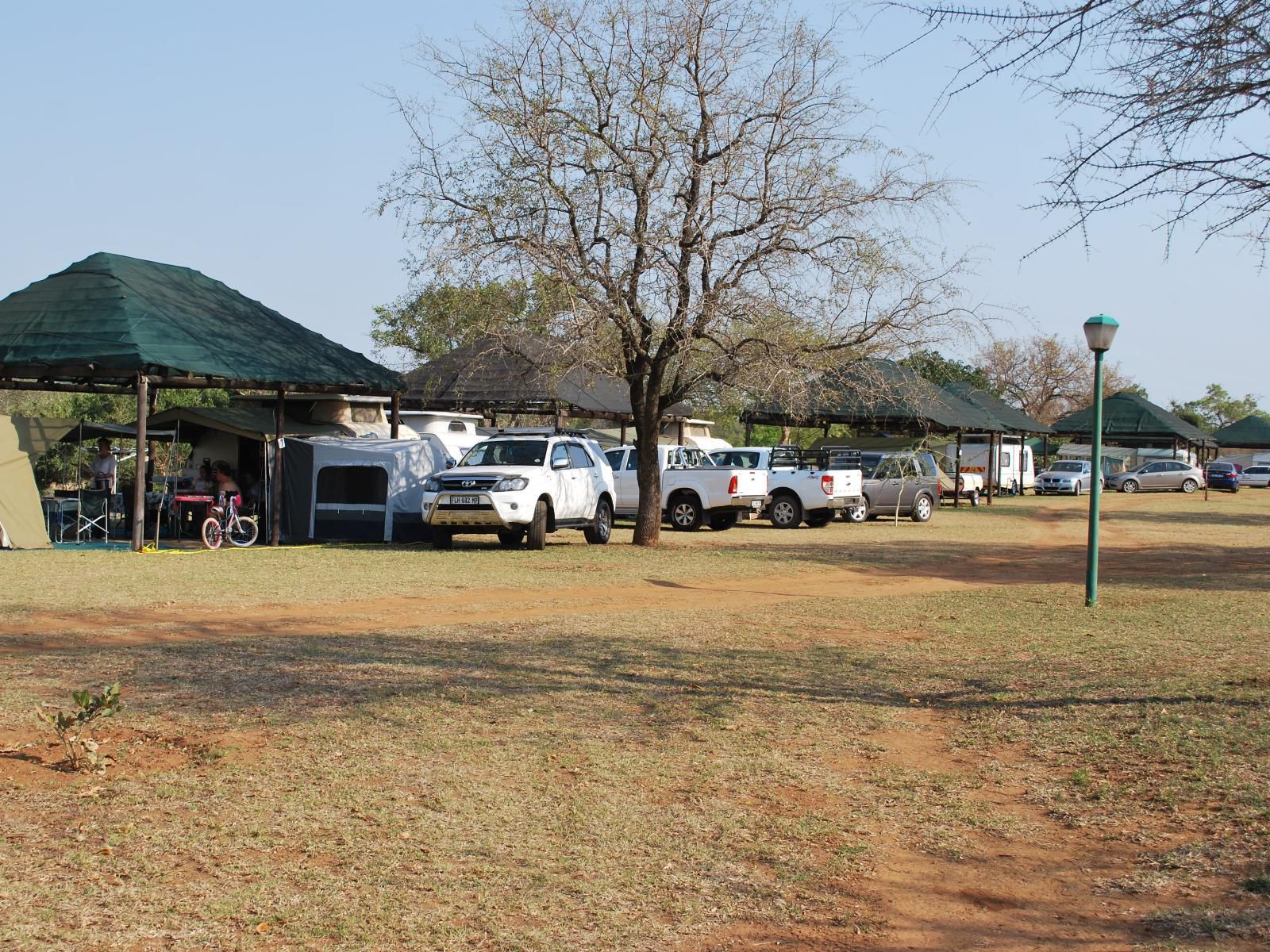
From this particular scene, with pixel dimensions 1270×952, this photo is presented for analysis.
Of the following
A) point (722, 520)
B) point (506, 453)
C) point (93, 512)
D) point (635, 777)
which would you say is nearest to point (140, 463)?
point (93, 512)

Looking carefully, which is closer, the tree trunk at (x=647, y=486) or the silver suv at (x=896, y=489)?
the tree trunk at (x=647, y=486)

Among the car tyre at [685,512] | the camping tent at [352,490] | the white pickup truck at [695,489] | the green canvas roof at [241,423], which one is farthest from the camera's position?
the car tyre at [685,512]

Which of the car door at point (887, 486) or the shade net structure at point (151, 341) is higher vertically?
the shade net structure at point (151, 341)

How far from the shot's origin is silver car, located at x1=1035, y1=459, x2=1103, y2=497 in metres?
53.2

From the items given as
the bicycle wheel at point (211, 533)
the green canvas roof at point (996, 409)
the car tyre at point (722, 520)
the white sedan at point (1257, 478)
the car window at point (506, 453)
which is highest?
the green canvas roof at point (996, 409)

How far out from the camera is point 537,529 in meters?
20.4

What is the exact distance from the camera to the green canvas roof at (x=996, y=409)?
1850 inches

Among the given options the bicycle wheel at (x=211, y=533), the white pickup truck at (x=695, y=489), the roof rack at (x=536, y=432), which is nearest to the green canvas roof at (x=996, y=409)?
the white pickup truck at (x=695, y=489)

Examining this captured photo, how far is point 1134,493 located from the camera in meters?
56.8

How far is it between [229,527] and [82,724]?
14923 millimetres

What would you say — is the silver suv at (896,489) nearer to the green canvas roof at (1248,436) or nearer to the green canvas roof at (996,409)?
the green canvas roof at (996,409)

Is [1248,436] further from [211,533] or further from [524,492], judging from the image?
[211,533]

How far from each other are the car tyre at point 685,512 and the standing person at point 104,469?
1106cm

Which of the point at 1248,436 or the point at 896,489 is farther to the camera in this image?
the point at 1248,436
